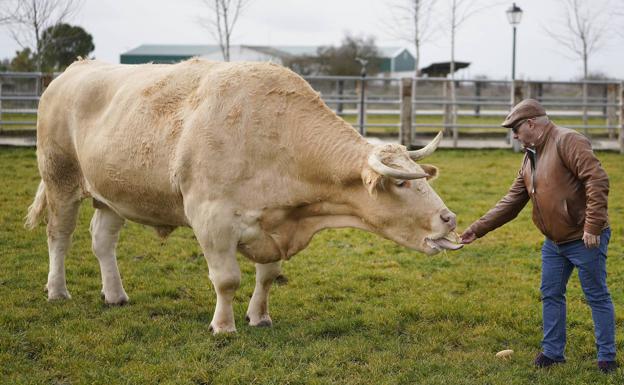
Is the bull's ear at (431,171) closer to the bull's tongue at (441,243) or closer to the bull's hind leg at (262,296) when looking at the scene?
the bull's tongue at (441,243)

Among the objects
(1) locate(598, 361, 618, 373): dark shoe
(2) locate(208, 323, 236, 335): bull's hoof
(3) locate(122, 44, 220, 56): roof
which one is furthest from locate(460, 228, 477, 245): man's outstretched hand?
(3) locate(122, 44, 220, 56): roof

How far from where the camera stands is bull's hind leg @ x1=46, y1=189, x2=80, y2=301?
6328 millimetres

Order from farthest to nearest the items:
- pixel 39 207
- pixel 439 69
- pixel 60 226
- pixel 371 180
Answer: pixel 439 69 → pixel 39 207 → pixel 60 226 → pixel 371 180

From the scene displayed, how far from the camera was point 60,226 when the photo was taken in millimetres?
6457

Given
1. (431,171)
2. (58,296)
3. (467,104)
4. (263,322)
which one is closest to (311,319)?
(263,322)

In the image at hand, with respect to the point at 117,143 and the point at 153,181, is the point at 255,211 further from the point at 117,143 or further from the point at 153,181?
the point at 117,143

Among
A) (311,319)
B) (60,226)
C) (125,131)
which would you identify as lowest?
(311,319)

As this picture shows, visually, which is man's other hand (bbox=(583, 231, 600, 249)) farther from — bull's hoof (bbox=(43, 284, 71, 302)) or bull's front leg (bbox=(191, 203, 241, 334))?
bull's hoof (bbox=(43, 284, 71, 302))

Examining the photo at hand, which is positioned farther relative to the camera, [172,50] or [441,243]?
[172,50]

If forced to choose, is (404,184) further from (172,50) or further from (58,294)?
(172,50)

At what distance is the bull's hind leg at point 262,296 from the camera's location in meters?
5.63

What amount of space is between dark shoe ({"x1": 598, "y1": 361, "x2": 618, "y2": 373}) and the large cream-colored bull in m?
1.26

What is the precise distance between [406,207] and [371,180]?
337mm

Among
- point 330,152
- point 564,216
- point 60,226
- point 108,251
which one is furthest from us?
Result: point 60,226
